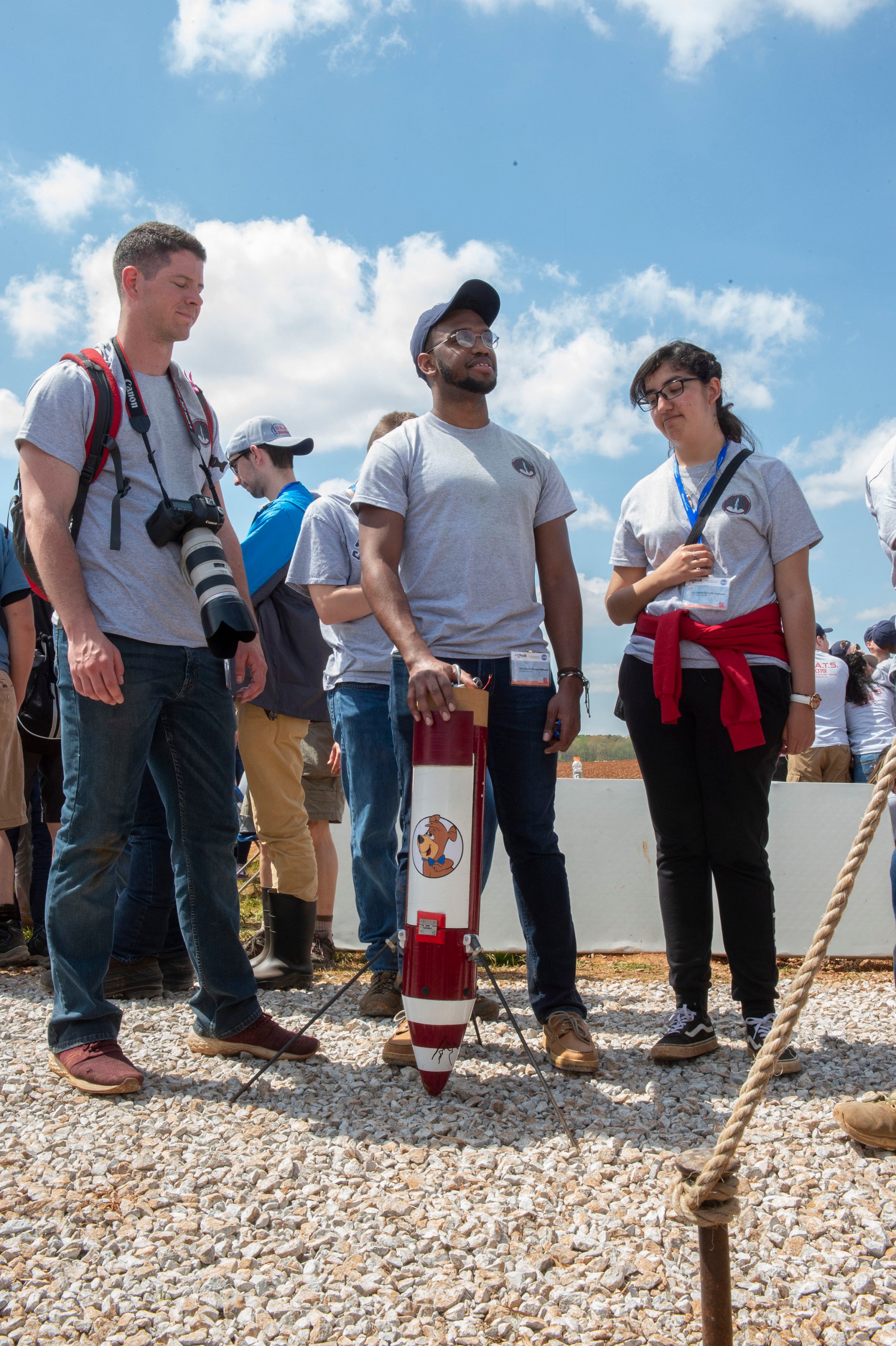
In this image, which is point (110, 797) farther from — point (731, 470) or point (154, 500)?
point (731, 470)

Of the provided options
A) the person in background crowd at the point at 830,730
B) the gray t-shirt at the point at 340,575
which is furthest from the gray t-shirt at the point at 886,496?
the person in background crowd at the point at 830,730

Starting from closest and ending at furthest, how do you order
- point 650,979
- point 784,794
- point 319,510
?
point 319,510, point 650,979, point 784,794

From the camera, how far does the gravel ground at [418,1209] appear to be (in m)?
1.83

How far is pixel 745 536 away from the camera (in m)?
3.18

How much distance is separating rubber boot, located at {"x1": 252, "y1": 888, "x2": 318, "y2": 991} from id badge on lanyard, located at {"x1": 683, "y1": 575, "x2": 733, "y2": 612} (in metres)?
2.07

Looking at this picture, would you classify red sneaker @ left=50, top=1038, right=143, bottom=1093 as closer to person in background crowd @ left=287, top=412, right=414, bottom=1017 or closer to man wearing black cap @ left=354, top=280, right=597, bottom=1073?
man wearing black cap @ left=354, top=280, right=597, bottom=1073

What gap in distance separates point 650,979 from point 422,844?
244 cm

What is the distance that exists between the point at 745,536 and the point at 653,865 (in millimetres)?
2795

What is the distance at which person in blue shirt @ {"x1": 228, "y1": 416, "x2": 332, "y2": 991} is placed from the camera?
13.5ft

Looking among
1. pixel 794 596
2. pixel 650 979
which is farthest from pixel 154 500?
pixel 650 979

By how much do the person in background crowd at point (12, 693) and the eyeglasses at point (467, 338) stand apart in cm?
245

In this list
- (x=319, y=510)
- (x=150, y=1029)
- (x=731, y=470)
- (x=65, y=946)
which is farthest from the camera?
(x=319, y=510)

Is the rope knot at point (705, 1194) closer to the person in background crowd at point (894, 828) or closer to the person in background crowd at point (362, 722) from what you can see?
the person in background crowd at point (894, 828)

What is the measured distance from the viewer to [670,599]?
10.6 ft
